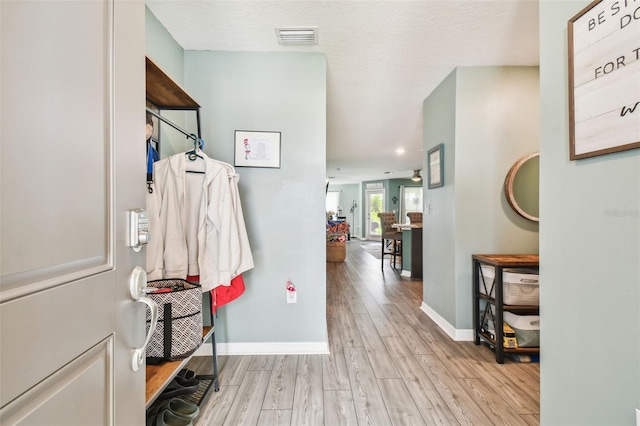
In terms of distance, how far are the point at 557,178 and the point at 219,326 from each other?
2.34 m

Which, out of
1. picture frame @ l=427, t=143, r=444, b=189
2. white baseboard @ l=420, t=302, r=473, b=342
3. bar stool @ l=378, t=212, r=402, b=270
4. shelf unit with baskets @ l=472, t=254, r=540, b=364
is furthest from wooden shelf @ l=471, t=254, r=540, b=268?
bar stool @ l=378, t=212, r=402, b=270

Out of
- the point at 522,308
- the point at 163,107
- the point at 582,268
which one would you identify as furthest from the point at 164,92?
the point at 522,308

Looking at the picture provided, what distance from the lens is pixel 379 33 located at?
1899 millimetres

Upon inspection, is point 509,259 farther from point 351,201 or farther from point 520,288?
point 351,201

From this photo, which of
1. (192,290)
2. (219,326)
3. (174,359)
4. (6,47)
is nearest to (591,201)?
(6,47)

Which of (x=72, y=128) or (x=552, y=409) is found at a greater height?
(x=72, y=128)

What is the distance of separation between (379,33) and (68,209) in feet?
7.02

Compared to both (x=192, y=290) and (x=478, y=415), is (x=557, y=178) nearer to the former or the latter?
(x=478, y=415)

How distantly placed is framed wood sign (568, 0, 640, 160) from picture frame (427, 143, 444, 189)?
5.58ft

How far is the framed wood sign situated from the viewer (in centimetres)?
74

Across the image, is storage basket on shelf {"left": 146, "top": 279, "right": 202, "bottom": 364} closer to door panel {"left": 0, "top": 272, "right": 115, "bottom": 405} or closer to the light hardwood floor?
the light hardwood floor

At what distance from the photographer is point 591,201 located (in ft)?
2.83

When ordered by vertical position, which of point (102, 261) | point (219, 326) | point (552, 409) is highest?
point (102, 261)

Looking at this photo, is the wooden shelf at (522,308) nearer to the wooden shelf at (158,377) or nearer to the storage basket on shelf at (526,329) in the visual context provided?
the storage basket on shelf at (526,329)
